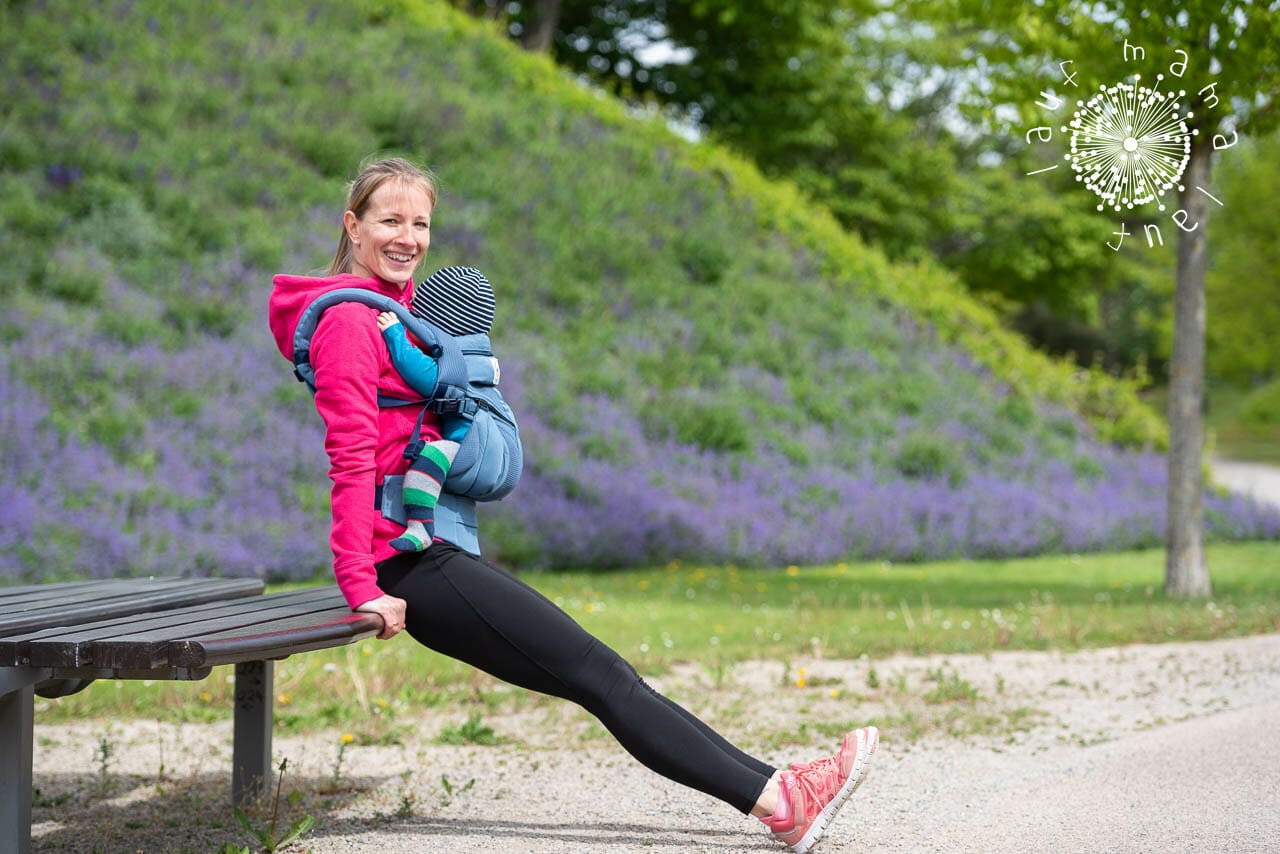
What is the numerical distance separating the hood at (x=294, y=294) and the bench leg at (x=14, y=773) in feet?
3.47

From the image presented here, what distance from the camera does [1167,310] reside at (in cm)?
3189

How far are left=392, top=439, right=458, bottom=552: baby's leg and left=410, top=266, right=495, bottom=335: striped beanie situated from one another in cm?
36

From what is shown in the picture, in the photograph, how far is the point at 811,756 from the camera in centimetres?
460

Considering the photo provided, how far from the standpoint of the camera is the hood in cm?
322

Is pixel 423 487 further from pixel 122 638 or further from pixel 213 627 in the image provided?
pixel 122 638

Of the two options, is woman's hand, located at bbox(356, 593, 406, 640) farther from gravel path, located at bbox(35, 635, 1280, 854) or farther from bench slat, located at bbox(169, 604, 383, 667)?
gravel path, located at bbox(35, 635, 1280, 854)

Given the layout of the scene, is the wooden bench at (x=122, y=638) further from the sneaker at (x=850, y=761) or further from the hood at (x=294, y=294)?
the sneaker at (x=850, y=761)

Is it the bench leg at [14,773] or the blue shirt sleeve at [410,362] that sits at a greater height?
the blue shirt sleeve at [410,362]

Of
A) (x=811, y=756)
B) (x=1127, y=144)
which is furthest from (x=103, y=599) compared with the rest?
(x=1127, y=144)

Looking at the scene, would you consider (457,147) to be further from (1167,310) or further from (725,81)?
(1167,310)

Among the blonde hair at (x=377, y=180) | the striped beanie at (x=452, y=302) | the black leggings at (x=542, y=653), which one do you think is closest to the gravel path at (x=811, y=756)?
the black leggings at (x=542, y=653)

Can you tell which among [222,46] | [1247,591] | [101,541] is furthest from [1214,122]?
[222,46]

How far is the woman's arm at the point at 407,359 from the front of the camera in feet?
10.1

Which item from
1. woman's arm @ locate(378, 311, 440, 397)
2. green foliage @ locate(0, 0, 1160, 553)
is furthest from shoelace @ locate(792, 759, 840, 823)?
green foliage @ locate(0, 0, 1160, 553)
